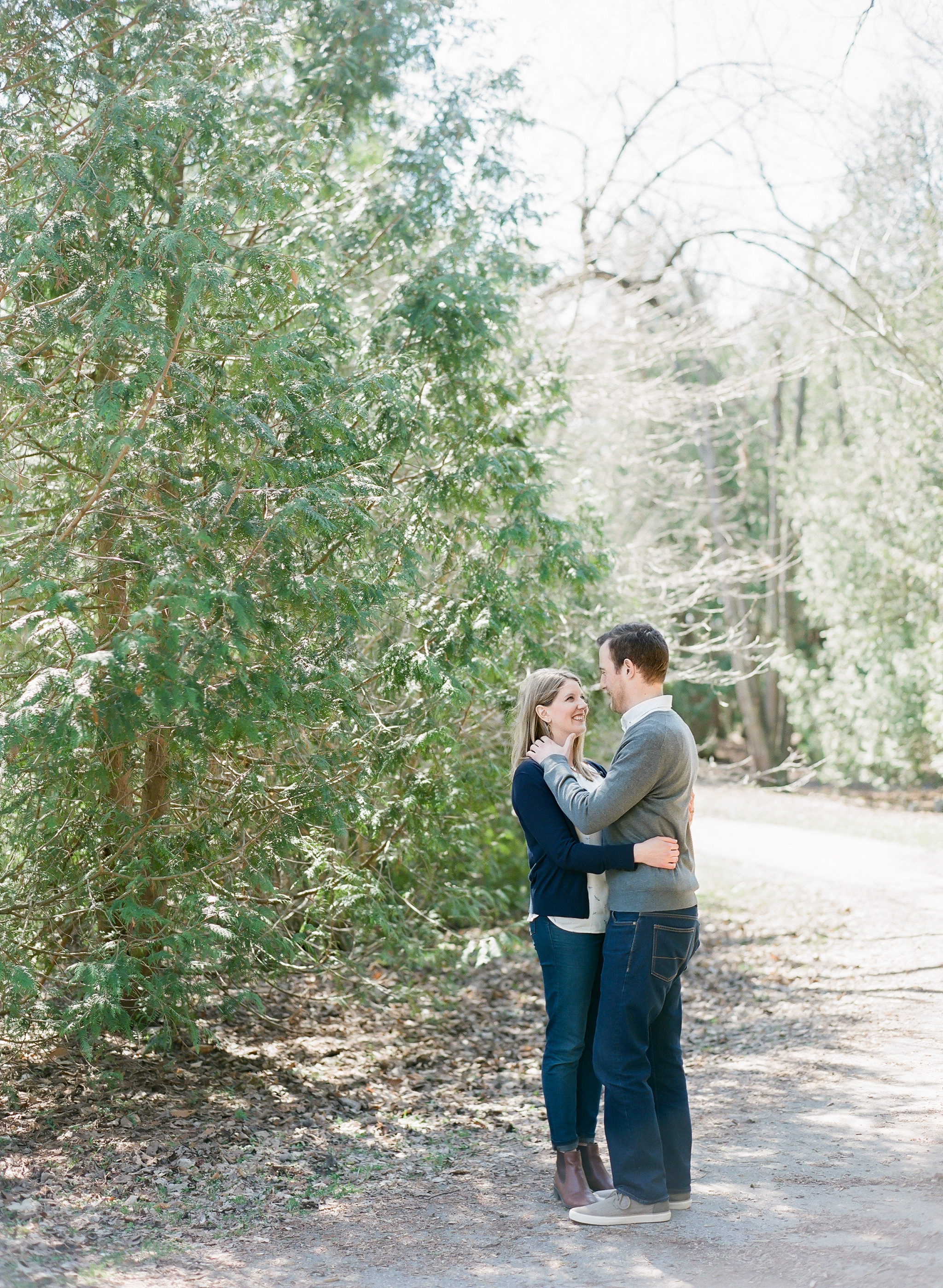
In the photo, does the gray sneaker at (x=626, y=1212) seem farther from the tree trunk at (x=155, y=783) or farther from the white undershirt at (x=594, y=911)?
the tree trunk at (x=155, y=783)

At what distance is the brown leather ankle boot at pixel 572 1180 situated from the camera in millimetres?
4215

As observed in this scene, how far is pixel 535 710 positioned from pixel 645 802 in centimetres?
54

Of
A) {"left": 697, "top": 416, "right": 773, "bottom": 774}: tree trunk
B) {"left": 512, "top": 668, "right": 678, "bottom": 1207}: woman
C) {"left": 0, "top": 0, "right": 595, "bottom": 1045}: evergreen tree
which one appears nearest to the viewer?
{"left": 512, "top": 668, "right": 678, "bottom": 1207}: woman

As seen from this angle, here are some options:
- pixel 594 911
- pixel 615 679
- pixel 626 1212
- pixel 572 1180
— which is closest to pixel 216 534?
pixel 615 679

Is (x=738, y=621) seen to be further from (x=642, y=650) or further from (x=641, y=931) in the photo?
(x=641, y=931)

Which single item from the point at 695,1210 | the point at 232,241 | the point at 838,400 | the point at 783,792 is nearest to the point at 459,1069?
the point at 695,1210

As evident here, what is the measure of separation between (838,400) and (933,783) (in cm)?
826

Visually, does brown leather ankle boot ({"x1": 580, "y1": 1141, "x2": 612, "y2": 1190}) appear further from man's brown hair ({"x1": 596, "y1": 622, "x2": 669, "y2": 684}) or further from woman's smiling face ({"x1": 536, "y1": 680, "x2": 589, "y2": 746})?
man's brown hair ({"x1": 596, "y1": 622, "x2": 669, "y2": 684})

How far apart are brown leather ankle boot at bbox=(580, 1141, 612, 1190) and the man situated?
215 mm

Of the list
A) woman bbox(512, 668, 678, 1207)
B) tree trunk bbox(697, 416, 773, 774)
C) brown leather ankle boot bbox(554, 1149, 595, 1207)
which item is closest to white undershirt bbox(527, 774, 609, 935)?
woman bbox(512, 668, 678, 1207)

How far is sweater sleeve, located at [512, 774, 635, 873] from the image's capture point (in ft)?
13.0

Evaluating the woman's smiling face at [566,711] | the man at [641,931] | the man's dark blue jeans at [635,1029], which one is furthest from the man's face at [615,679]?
the man's dark blue jeans at [635,1029]

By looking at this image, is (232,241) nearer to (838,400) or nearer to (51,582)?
(51,582)

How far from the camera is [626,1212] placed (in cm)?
403
